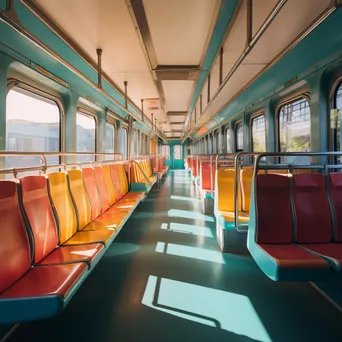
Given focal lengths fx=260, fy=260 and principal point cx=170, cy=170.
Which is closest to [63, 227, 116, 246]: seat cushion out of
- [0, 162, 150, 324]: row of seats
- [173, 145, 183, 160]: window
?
[0, 162, 150, 324]: row of seats

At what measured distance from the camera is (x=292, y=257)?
1.67m

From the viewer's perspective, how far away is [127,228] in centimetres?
423

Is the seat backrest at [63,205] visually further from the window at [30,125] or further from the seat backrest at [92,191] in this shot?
the window at [30,125]

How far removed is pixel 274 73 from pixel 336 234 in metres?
2.95

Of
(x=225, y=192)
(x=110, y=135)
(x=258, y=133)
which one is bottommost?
(x=225, y=192)

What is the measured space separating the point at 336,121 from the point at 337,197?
164 cm

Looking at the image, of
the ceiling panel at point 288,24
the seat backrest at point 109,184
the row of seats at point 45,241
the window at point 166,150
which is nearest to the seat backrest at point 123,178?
the seat backrest at point 109,184

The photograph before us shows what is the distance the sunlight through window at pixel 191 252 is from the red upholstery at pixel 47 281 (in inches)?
61.7

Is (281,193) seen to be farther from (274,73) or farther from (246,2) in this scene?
(274,73)

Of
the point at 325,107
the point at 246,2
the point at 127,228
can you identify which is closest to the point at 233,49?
the point at 246,2

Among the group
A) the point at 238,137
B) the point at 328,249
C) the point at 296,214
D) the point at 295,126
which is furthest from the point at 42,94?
the point at 238,137

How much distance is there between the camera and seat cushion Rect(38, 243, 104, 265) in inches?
71.4

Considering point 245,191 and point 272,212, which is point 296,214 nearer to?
point 272,212

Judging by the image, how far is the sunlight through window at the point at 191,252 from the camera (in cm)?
296
